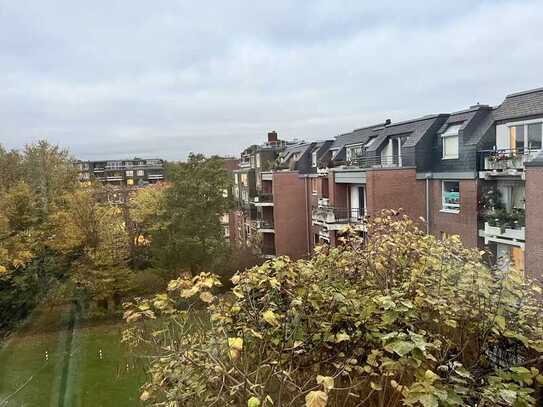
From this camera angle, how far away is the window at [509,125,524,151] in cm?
1573

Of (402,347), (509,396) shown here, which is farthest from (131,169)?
(509,396)

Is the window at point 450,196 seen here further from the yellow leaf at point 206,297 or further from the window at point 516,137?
the yellow leaf at point 206,297

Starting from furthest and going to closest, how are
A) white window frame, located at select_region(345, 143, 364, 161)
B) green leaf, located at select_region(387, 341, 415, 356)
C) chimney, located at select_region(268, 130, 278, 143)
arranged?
chimney, located at select_region(268, 130, 278, 143) < white window frame, located at select_region(345, 143, 364, 161) < green leaf, located at select_region(387, 341, 415, 356)

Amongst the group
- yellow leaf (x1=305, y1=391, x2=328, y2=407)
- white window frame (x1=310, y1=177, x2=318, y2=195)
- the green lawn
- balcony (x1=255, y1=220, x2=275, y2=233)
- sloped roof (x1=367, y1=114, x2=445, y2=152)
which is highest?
sloped roof (x1=367, y1=114, x2=445, y2=152)

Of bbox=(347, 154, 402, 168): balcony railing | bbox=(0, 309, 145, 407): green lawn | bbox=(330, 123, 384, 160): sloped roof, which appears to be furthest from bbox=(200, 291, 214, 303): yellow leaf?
bbox=(330, 123, 384, 160): sloped roof

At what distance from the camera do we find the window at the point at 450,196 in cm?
1780

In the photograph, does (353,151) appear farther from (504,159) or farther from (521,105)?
(504,159)

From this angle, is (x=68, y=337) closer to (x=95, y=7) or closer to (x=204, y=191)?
(x=204, y=191)

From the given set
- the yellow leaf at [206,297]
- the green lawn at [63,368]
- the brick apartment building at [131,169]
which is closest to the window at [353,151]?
the green lawn at [63,368]

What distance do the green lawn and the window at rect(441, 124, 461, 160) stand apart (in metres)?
14.9

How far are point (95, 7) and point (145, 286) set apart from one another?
66.9 feet

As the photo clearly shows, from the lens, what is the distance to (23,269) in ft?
59.9

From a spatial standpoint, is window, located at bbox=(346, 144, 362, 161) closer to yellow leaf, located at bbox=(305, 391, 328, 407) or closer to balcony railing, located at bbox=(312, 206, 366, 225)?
balcony railing, located at bbox=(312, 206, 366, 225)

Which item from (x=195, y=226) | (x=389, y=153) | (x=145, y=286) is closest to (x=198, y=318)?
(x=389, y=153)
